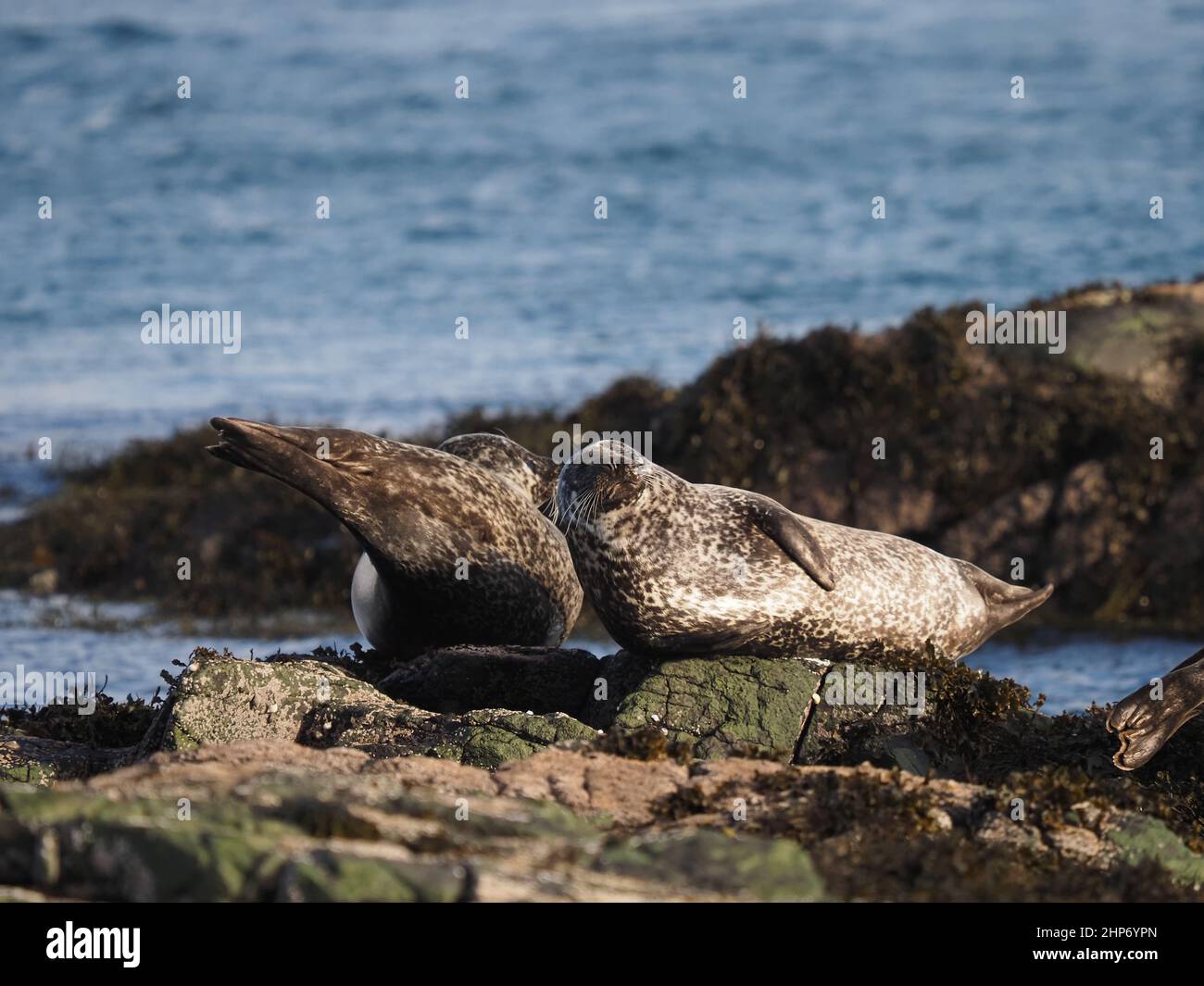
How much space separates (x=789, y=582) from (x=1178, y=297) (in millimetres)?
9354

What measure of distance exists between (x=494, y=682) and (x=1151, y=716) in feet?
10.0

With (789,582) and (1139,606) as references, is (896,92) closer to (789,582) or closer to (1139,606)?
(1139,606)

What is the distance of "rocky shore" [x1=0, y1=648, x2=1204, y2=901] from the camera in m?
4.87

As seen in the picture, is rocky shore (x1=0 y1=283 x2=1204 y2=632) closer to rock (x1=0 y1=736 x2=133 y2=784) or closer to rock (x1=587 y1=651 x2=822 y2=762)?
rock (x1=587 y1=651 x2=822 y2=762)

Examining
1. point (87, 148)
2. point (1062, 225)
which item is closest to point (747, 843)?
point (1062, 225)

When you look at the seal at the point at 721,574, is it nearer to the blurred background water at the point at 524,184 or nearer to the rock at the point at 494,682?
the rock at the point at 494,682

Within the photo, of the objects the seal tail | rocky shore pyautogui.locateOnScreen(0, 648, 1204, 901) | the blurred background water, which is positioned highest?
the blurred background water

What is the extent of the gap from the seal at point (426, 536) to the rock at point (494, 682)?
0.49m

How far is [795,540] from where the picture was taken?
26.2 ft

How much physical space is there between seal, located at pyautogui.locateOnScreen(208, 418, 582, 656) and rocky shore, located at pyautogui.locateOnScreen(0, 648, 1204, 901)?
419 mm

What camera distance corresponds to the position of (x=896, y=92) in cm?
4131

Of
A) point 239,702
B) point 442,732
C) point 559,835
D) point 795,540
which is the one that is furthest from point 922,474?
point 559,835

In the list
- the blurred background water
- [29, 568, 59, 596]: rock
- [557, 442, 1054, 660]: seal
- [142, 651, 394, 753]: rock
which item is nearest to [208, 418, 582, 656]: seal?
[557, 442, 1054, 660]: seal

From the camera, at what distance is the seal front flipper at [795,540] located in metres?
7.95
